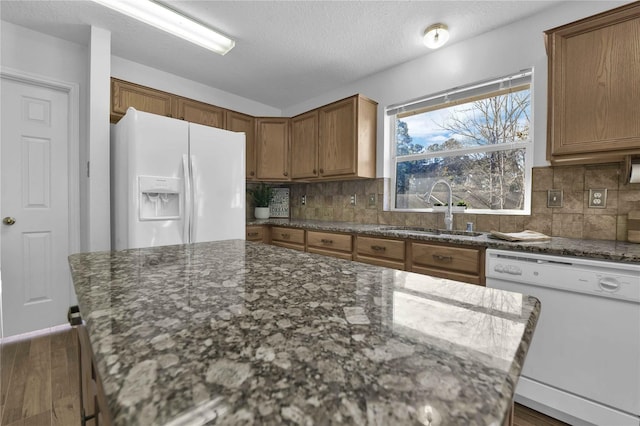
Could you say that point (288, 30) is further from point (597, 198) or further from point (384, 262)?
point (597, 198)

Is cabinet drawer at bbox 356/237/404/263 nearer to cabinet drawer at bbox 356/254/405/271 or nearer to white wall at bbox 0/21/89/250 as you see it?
cabinet drawer at bbox 356/254/405/271

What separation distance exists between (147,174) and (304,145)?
5.91 feet

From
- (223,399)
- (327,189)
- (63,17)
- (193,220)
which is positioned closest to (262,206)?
(327,189)

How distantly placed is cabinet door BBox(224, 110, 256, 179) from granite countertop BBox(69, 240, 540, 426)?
9.44 feet

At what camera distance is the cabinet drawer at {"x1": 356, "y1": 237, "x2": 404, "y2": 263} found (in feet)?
7.18

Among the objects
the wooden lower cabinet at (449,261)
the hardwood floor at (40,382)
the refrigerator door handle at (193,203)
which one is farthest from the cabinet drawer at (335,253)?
the hardwood floor at (40,382)

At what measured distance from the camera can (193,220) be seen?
2.29m

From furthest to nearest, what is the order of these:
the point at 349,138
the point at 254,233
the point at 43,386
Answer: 1. the point at 254,233
2. the point at 349,138
3. the point at 43,386

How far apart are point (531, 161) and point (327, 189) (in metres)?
2.10

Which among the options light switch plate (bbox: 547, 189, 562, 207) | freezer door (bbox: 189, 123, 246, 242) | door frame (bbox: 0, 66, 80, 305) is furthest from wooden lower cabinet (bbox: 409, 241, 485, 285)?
door frame (bbox: 0, 66, 80, 305)

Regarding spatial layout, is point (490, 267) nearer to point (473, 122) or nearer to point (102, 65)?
point (473, 122)

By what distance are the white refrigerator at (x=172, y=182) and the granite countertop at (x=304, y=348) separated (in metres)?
1.53

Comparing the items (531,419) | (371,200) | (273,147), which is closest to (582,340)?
(531,419)

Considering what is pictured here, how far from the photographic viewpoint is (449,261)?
6.18 ft
